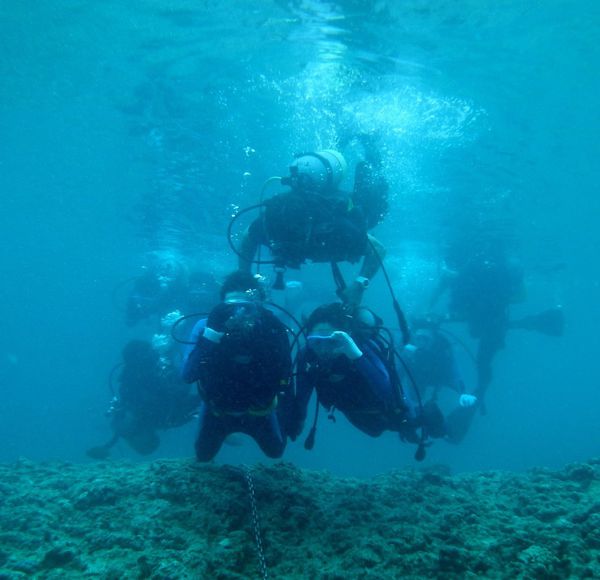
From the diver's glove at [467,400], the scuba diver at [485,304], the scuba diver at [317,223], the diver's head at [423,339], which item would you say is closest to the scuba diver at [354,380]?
the scuba diver at [317,223]

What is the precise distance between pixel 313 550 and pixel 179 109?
586 inches

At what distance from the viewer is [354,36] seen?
10.8 meters

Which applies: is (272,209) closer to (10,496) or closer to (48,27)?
(10,496)

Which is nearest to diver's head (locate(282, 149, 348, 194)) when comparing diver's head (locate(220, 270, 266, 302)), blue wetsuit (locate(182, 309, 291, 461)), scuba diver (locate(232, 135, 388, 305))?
scuba diver (locate(232, 135, 388, 305))

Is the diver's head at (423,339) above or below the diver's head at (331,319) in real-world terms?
above

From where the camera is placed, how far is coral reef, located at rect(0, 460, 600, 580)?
2.98m

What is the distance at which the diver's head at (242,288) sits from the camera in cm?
519

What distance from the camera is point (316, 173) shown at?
20.1 ft

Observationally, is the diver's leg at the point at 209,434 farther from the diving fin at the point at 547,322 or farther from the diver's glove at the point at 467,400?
the diving fin at the point at 547,322

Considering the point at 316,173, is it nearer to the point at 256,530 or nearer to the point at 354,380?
the point at 354,380

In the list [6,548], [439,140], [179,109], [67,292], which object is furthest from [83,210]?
[67,292]

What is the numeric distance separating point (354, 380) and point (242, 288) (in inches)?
69.9

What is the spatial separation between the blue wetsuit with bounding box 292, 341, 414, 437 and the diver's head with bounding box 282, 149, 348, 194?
2.46 meters

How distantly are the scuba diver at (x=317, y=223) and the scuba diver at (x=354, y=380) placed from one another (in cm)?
82
